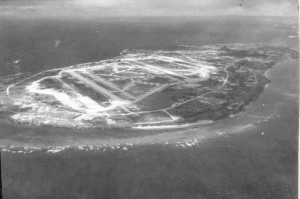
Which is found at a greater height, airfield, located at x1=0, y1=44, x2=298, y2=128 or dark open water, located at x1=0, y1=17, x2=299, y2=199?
airfield, located at x1=0, y1=44, x2=298, y2=128

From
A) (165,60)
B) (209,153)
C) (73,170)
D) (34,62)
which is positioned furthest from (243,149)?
(34,62)

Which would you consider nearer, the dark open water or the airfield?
the dark open water

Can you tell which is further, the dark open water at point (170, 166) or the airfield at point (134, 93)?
the airfield at point (134, 93)

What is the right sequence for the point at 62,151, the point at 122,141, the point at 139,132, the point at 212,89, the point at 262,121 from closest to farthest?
the point at 62,151 < the point at 122,141 < the point at 139,132 < the point at 262,121 < the point at 212,89

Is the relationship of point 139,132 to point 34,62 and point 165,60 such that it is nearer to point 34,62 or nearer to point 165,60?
point 165,60

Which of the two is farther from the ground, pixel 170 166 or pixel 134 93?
pixel 134 93

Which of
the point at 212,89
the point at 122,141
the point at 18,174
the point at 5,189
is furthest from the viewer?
the point at 212,89

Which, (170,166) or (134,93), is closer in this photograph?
(170,166)

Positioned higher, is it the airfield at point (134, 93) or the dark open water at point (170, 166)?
the airfield at point (134, 93)
